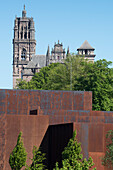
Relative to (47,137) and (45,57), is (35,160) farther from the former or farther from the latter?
(45,57)

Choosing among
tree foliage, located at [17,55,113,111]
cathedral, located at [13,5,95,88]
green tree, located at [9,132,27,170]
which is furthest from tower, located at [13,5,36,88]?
green tree, located at [9,132,27,170]

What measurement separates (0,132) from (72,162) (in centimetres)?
947

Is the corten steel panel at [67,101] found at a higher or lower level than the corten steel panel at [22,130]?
higher

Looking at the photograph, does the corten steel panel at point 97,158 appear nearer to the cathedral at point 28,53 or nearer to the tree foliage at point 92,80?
the tree foliage at point 92,80

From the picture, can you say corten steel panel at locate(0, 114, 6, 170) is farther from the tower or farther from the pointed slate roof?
the tower

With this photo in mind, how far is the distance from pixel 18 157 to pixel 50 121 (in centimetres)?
634

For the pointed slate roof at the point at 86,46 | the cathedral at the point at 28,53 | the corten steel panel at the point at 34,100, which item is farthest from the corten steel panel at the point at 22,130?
the pointed slate roof at the point at 86,46

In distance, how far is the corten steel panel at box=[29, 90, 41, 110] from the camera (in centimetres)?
5191

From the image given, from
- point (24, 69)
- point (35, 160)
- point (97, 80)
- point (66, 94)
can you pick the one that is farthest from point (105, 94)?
point (24, 69)

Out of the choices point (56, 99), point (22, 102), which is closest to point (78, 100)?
point (56, 99)

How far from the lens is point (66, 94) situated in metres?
53.8

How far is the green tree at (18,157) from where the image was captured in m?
39.8

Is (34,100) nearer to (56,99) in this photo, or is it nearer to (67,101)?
(56,99)

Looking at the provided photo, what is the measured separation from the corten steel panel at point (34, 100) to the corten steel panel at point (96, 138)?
13750mm
